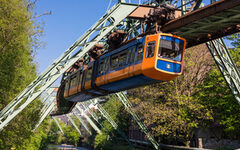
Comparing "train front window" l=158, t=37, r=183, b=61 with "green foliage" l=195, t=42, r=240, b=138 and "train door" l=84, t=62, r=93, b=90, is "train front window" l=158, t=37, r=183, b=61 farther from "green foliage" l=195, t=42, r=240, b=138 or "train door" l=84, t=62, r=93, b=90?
"green foliage" l=195, t=42, r=240, b=138

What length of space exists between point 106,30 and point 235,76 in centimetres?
730

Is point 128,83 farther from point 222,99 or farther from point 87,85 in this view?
point 222,99

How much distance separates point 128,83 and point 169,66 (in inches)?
110

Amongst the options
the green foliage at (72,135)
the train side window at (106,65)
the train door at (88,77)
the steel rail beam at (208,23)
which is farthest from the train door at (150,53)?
the green foliage at (72,135)

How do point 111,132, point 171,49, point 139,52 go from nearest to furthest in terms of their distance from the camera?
1. point 171,49
2. point 139,52
3. point 111,132

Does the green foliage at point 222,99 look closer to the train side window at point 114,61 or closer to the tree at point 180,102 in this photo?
the tree at point 180,102

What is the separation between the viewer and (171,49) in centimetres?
1116

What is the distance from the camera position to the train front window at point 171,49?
10.9 metres

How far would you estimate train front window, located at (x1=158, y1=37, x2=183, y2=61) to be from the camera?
10.9m

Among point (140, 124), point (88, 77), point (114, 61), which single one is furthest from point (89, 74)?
point (140, 124)

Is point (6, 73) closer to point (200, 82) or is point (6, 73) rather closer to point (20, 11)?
point (20, 11)

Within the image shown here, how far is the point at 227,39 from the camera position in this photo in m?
21.2

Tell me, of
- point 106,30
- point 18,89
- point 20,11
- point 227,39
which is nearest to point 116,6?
point 106,30

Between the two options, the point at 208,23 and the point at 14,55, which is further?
the point at 14,55
